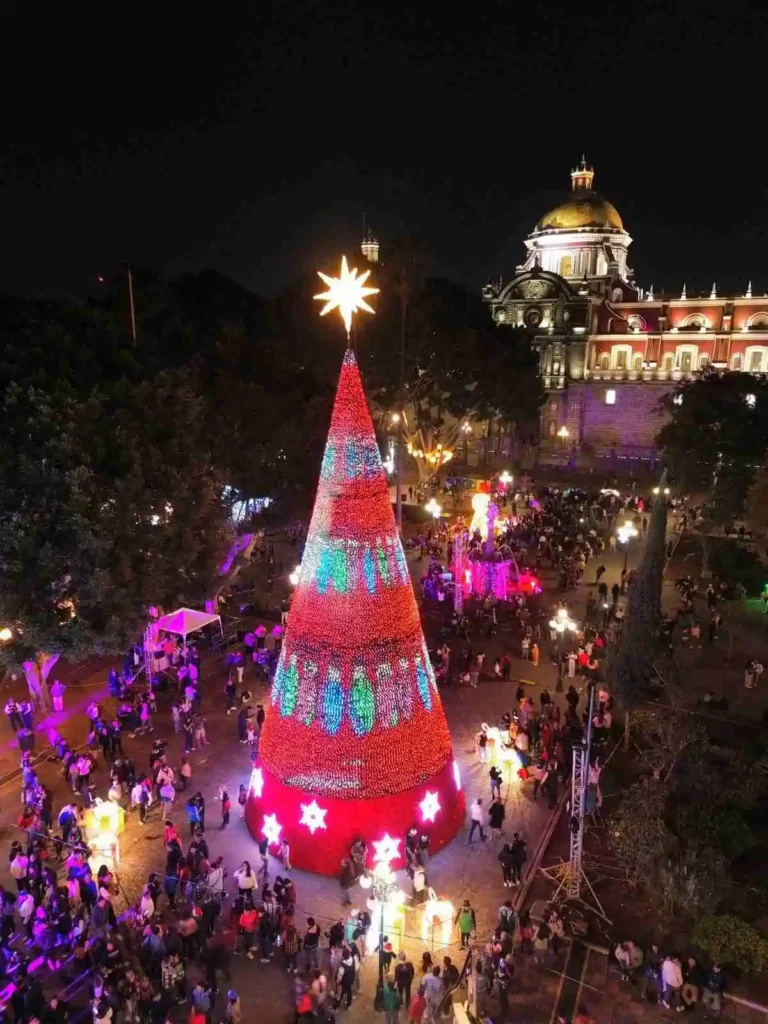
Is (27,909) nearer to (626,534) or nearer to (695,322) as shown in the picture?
(626,534)

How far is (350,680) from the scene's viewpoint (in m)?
11.2

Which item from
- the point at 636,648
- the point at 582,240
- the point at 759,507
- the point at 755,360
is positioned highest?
the point at 582,240

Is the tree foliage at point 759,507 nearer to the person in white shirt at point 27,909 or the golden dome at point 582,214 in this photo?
the person in white shirt at point 27,909

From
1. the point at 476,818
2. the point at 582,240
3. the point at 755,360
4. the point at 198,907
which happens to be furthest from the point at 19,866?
the point at 582,240

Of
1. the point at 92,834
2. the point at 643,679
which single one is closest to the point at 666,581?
the point at 643,679

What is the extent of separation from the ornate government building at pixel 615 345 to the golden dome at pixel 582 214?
6.78 m

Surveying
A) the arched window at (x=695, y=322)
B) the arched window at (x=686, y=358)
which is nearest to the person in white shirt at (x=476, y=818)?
the arched window at (x=686, y=358)

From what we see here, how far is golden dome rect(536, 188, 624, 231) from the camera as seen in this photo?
70.6 metres

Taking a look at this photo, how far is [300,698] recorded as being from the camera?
11.5 meters

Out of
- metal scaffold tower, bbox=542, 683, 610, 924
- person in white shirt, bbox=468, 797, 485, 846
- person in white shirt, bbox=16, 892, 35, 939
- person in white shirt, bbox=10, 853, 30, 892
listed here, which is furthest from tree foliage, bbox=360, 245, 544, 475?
person in white shirt, bbox=16, 892, 35, 939

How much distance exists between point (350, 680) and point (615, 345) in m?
55.6

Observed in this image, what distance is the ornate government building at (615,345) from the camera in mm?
57281

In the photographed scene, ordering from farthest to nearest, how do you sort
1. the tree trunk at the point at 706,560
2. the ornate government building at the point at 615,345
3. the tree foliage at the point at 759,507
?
1. the ornate government building at the point at 615,345
2. the tree trunk at the point at 706,560
3. the tree foliage at the point at 759,507

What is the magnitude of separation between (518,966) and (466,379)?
98.7ft
